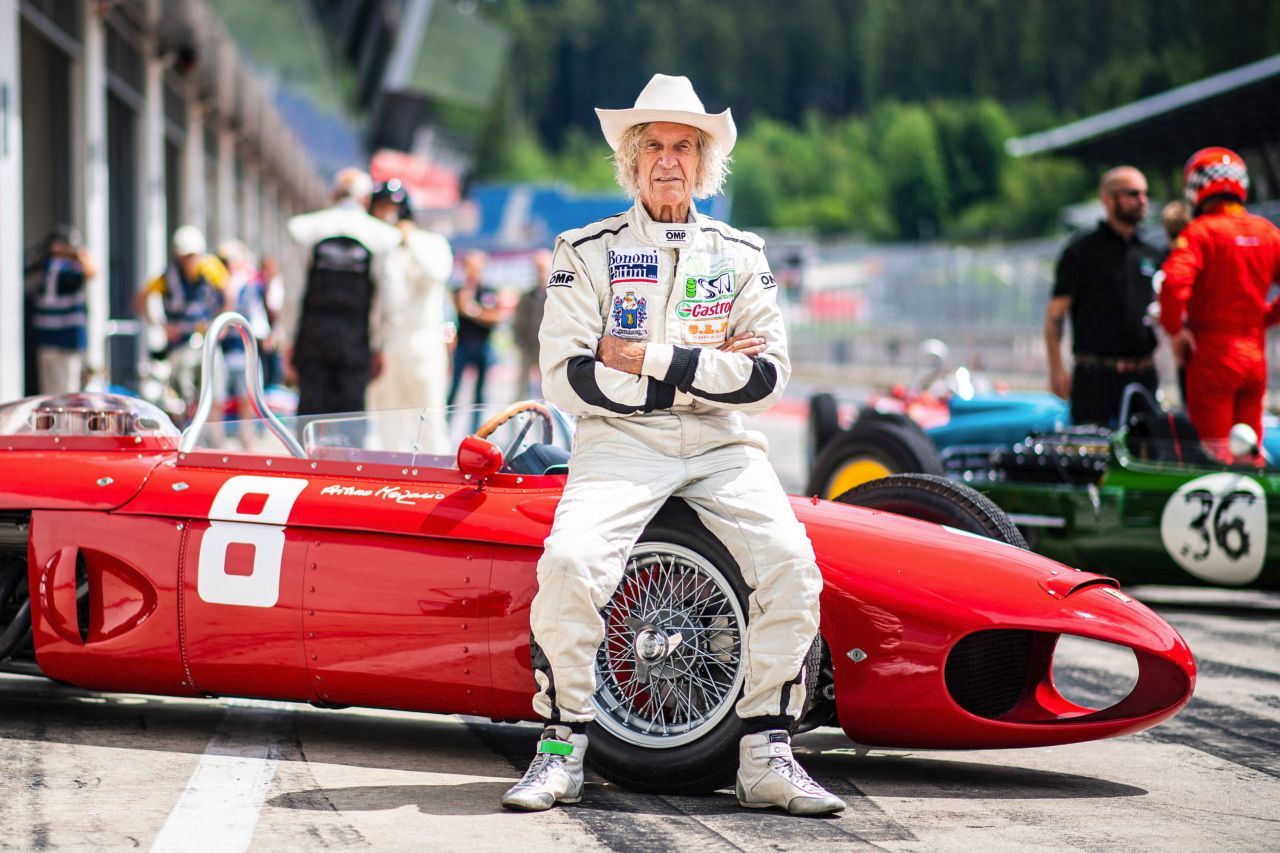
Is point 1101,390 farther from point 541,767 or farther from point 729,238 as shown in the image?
point 541,767

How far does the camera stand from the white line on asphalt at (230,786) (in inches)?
155

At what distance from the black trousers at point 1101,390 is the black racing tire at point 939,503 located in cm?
361

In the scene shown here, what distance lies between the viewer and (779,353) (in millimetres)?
4633

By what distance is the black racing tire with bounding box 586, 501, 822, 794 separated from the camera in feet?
14.7

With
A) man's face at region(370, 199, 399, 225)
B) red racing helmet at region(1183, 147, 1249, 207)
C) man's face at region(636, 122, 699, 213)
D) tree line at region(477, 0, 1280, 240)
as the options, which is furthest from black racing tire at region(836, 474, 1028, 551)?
tree line at region(477, 0, 1280, 240)

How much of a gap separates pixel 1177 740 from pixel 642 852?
2.23 meters

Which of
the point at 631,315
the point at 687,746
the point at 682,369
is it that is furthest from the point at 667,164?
the point at 687,746

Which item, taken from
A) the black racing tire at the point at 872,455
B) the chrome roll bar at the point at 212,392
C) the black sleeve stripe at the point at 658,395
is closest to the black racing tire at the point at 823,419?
the black racing tire at the point at 872,455

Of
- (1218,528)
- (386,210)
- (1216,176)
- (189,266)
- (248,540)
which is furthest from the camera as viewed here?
(189,266)

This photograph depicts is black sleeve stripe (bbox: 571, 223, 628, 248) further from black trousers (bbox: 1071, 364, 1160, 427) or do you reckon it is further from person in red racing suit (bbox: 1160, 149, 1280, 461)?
black trousers (bbox: 1071, 364, 1160, 427)

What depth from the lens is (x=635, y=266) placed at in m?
4.59

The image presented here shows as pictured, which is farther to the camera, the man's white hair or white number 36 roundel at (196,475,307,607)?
white number 36 roundel at (196,475,307,607)

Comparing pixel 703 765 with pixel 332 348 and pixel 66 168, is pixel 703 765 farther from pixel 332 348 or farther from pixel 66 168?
pixel 66 168

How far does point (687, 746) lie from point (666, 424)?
83 centimetres
